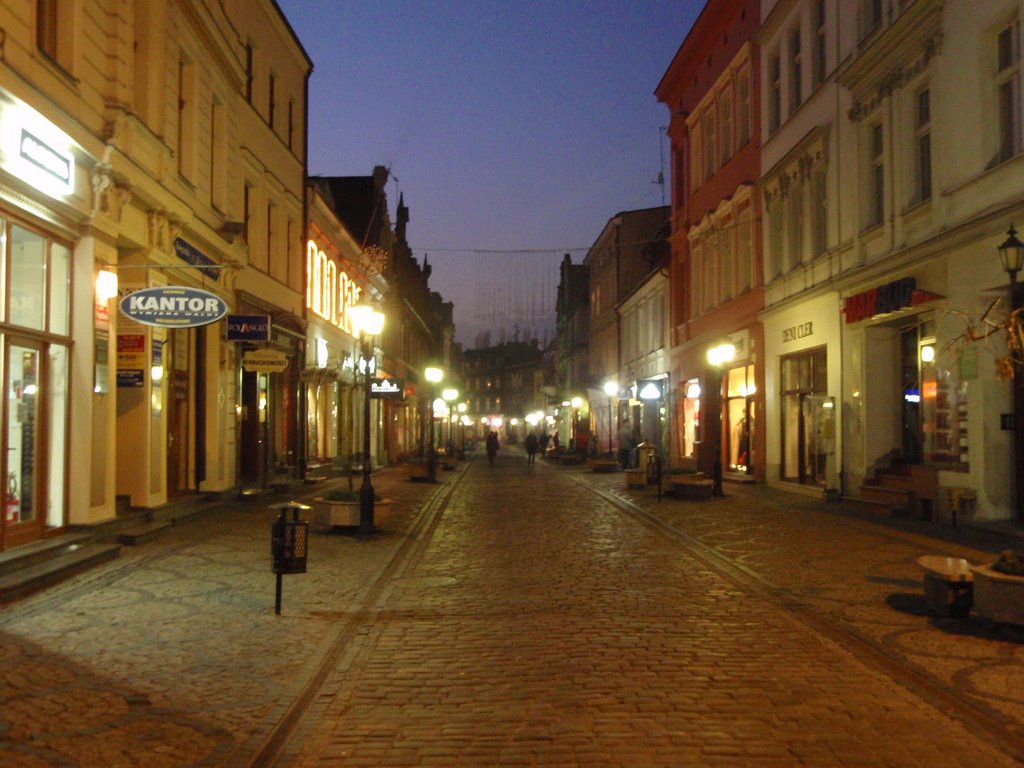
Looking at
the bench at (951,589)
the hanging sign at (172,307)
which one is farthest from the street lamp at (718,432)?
the bench at (951,589)

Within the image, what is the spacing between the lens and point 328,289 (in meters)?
31.9

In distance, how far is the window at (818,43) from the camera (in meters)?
21.8

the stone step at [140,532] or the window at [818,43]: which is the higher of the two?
the window at [818,43]

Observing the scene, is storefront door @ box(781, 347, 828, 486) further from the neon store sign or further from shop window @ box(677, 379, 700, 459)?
the neon store sign

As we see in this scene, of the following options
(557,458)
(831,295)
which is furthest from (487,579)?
(557,458)

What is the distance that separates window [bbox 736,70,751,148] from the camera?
2755cm

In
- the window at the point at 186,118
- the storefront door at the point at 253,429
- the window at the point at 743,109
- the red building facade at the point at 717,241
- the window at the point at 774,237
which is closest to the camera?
the window at the point at 186,118

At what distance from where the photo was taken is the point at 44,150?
1128 cm

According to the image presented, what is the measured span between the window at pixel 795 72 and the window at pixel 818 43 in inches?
49.9

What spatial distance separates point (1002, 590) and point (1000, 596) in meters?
0.05

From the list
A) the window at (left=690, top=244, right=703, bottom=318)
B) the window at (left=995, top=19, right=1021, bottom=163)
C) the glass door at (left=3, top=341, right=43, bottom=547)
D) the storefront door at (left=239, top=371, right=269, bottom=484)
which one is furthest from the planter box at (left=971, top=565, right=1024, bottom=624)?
the window at (left=690, top=244, right=703, bottom=318)

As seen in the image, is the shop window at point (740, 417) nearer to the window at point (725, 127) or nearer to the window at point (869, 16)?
the window at point (725, 127)

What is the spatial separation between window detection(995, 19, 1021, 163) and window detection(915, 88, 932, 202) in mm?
2363

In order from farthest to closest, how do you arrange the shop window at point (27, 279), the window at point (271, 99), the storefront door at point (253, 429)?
the window at point (271, 99) → the storefront door at point (253, 429) → the shop window at point (27, 279)
